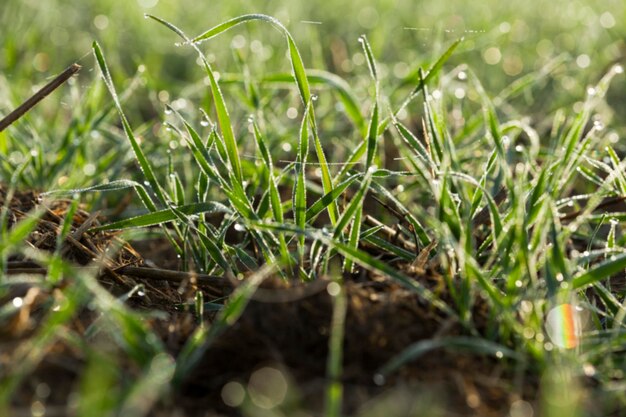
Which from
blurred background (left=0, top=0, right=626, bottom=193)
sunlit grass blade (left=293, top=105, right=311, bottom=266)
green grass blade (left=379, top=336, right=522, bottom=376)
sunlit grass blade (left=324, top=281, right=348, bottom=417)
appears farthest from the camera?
blurred background (left=0, top=0, right=626, bottom=193)

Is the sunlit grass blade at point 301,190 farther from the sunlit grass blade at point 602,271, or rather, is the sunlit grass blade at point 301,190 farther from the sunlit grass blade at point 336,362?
the sunlit grass blade at point 602,271

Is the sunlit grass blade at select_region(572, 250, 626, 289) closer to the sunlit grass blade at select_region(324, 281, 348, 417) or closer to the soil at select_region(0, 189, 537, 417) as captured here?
the soil at select_region(0, 189, 537, 417)

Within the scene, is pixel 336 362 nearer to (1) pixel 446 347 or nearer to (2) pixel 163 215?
(1) pixel 446 347

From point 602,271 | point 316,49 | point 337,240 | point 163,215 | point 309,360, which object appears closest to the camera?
point 309,360

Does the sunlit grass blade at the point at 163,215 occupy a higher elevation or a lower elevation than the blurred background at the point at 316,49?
lower

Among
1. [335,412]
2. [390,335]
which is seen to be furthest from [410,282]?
[335,412]

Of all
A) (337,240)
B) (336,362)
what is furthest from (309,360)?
(337,240)

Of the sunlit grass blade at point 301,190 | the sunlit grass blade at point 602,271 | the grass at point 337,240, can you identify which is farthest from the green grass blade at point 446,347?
the sunlit grass blade at point 301,190

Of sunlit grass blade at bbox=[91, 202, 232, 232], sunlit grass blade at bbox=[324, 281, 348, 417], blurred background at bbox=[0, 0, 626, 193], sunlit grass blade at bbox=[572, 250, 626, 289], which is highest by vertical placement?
blurred background at bbox=[0, 0, 626, 193]

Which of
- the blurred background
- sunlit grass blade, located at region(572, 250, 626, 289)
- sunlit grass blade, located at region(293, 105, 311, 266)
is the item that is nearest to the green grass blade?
sunlit grass blade, located at region(572, 250, 626, 289)
